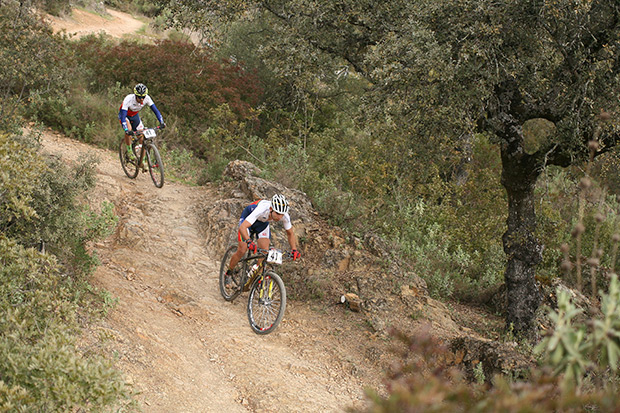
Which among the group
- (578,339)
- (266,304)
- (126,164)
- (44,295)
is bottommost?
(266,304)

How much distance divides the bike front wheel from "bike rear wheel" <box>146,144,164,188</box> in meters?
4.61

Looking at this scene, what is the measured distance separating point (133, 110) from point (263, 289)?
18.2ft

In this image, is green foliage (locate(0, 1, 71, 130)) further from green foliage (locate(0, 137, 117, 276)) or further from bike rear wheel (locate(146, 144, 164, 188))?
green foliage (locate(0, 137, 117, 276))

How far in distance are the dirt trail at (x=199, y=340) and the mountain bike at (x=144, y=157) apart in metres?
1.36

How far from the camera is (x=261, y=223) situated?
26.0 ft

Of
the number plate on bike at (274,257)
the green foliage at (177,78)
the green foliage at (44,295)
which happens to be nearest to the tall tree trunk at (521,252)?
the number plate on bike at (274,257)

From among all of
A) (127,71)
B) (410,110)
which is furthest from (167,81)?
(410,110)

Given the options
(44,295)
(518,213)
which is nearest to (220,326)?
(44,295)

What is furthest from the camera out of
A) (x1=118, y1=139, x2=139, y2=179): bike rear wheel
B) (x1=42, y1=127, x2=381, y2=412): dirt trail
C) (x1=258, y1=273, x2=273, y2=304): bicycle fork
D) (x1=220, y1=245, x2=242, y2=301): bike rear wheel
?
(x1=118, y1=139, x2=139, y2=179): bike rear wheel

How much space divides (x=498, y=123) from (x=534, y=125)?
35.7ft

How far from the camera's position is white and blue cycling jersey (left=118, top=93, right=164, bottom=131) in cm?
1066

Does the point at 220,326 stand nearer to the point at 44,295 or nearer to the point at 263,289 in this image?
the point at 263,289

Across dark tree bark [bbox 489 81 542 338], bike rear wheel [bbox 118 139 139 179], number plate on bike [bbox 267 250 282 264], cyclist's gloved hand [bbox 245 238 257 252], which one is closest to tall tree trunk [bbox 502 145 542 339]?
dark tree bark [bbox 489 81 542 338]

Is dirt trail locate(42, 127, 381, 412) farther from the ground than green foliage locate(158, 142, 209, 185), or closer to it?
closer to it
